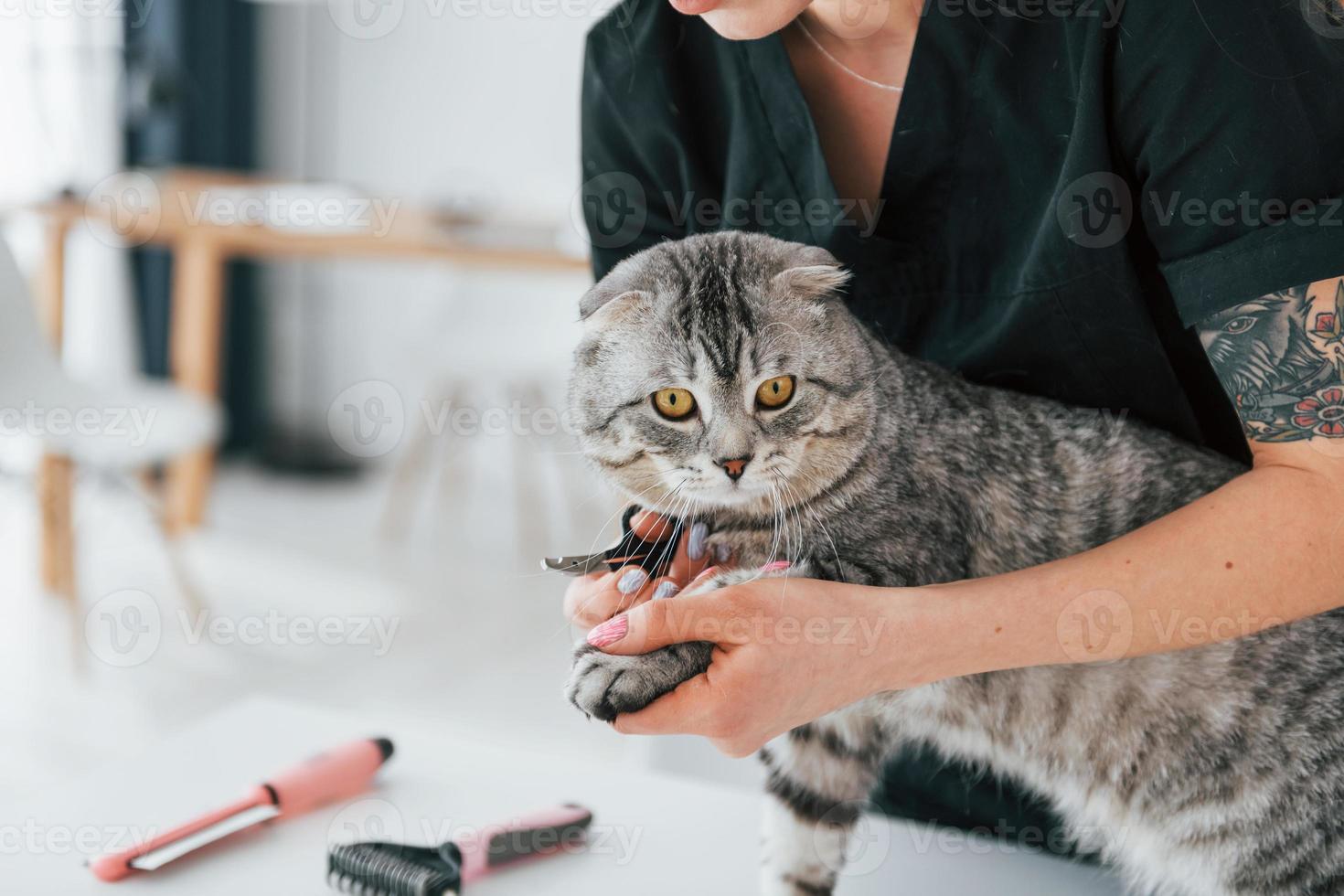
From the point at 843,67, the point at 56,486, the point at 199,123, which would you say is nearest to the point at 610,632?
the point at 843,67

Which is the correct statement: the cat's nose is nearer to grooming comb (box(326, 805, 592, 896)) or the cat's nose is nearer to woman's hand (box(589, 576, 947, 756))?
woman's hand (box(589, 576, 947, 756))

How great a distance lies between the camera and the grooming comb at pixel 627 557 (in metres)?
0.95

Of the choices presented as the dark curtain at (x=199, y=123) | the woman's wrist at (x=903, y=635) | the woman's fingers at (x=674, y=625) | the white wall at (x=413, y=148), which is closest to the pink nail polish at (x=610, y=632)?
the woman's fingers at (x=674, y=625)

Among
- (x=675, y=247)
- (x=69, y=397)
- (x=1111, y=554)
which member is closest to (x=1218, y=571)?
(x=1111, y=554)

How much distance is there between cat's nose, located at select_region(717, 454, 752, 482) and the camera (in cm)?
104

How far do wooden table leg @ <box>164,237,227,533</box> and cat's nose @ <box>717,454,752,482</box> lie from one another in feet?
11.3

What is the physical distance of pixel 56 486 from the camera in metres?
3.39

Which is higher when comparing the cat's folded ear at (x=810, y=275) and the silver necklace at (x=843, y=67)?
the silver necklace at (x=843, y=67)

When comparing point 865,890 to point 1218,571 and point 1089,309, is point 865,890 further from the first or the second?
point 1089,309

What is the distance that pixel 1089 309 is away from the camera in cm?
105

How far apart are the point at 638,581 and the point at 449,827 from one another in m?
0.36

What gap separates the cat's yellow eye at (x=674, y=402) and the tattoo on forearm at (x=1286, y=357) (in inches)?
17.6

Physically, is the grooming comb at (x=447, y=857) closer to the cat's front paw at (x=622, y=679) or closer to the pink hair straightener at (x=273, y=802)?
the pink hair straightener at (x=273, y=802)

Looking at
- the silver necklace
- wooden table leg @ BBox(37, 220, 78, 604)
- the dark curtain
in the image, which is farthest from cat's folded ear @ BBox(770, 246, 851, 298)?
the dark curtain
